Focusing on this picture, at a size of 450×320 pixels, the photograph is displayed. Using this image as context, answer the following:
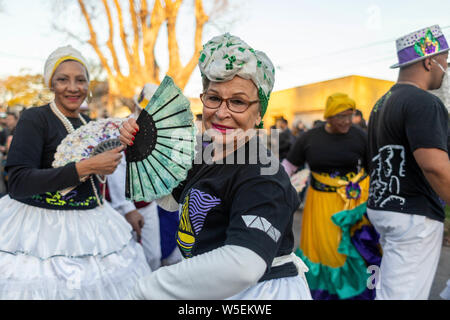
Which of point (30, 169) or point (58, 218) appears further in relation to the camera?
point (58, 218)

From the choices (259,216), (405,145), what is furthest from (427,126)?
(259,216)

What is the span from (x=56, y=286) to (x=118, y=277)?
374 mm

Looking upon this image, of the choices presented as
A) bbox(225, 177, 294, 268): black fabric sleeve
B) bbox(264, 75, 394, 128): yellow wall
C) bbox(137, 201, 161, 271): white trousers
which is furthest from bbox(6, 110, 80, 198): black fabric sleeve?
bbox(264, 75, 394, 128): yellow wall

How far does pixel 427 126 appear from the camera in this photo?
6.75 ft

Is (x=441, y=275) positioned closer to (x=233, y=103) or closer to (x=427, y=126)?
(x=427, y=126)

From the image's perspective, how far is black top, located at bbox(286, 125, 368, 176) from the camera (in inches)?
131

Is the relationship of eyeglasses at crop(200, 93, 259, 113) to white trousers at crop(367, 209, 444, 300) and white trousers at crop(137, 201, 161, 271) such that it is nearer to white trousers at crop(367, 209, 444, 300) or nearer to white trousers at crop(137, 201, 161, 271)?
white trousers at crop(367, 209, 444, 300)

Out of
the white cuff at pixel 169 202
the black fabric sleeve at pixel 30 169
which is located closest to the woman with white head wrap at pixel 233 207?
the white cuff at pixel 169 202

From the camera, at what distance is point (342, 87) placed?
62.1 ft

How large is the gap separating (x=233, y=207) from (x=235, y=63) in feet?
1.72

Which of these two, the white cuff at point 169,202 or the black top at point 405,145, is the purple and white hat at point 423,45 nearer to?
the black top at point 405,145
